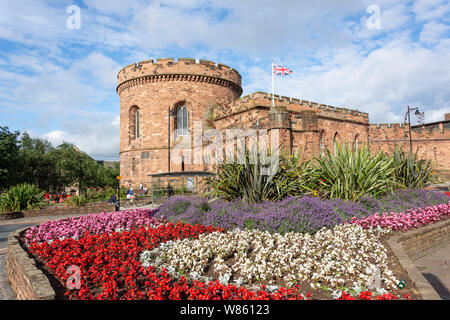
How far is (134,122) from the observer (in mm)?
28781

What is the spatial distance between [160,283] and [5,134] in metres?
24.9

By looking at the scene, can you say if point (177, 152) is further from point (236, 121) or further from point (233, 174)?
point (233, 174)

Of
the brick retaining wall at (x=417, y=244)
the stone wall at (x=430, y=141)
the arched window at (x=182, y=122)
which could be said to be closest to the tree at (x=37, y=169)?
the arched window at (x=182, y=122)

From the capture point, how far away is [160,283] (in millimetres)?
3408

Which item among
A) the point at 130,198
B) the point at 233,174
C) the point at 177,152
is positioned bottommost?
the point at 130,198

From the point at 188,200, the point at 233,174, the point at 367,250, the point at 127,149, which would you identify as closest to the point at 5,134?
the point at 127,149

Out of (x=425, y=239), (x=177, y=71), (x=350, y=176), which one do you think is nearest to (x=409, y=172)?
(x=350, y=176)

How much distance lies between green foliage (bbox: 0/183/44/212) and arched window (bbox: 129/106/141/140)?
12728 millimetres

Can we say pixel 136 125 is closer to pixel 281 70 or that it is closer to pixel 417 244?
pixel 281 70

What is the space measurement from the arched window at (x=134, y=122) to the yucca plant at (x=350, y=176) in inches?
889

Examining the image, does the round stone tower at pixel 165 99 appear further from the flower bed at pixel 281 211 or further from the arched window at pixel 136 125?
the flower bed at pixel 281 211

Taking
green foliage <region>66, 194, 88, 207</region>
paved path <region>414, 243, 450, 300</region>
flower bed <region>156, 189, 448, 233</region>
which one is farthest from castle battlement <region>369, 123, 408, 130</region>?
green foliage <region>66, 194, 88, 207</region>

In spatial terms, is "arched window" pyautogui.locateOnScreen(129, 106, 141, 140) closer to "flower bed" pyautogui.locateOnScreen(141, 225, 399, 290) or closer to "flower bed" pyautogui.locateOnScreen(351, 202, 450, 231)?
"flower bed" pyautogui.locateOnScreen(141, 225, 399, 290)
